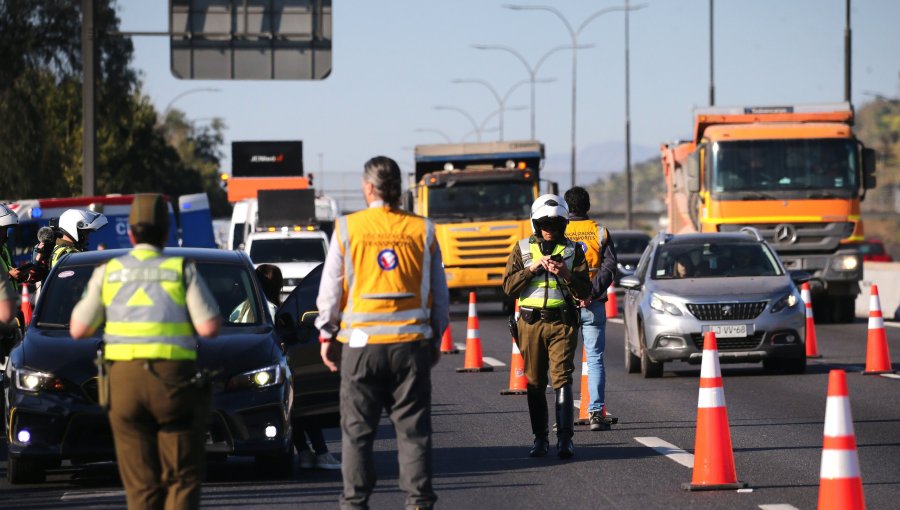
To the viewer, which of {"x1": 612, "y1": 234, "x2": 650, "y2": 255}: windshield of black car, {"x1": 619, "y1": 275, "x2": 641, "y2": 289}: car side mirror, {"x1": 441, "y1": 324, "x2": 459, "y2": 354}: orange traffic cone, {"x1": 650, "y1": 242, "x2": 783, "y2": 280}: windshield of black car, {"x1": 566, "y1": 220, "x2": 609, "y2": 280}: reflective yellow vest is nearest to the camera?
{"x1": 566, "y1": 220, "x2": 609, "y2": 280}: reflective yellow vest

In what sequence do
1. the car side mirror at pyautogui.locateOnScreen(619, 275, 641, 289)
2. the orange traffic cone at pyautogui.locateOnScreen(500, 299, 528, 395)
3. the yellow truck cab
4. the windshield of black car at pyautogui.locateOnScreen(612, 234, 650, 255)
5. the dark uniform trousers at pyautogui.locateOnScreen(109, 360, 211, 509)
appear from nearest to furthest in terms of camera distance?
the dark uniform trousers at pyautogui.locateOnScreen(109, 360, 211, 509)
the orange traffic cone at pyautogui.locateOnScreen(500, 299, 528, 395)
the car side mirror at pyautogui.locateOnScreen(619, 275, 641, 289)
the yellow truck cab
the windshield of black car at pyautogui.locateOnScreen(612, 234, 650, 255)

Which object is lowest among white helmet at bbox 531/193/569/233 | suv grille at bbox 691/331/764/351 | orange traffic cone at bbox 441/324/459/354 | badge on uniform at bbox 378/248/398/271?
orange traffic cone at bbox 441/324/459/354

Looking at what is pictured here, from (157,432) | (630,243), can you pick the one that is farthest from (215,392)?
(630,243)

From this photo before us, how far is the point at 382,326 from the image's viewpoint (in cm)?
786

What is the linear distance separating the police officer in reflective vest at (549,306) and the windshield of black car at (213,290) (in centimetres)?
165

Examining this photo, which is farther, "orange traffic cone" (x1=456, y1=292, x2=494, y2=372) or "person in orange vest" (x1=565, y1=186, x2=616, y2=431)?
"orange traffic cone" (x1=456, y1=292, x2=494, y2=372)

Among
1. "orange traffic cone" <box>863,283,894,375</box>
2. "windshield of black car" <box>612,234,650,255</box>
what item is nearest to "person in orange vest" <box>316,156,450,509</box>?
"orange traffic cone" <box>863,283,894,375</box>

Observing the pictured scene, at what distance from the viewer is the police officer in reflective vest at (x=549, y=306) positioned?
11445 millimetres

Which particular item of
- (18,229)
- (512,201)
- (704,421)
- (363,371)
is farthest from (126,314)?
(18,229)

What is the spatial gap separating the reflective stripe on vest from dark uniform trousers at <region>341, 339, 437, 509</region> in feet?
11.9

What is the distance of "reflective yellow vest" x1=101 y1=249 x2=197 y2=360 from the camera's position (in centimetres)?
724

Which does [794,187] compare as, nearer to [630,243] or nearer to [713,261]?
[713,261]

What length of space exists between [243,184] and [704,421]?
3898cm

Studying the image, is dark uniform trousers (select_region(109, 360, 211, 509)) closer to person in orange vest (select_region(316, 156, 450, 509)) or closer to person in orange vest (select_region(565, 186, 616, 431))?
person in orange vest (select_region(316, 156, 450, 509))
